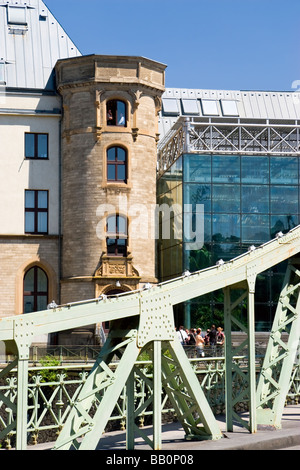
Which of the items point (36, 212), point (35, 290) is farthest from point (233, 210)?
point (35, 290)

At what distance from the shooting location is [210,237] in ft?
137

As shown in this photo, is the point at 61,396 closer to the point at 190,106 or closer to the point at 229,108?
the point at 190,106

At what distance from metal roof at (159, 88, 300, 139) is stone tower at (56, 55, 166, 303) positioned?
34.9 feet

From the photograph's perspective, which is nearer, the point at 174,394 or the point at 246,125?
the point at 174,394

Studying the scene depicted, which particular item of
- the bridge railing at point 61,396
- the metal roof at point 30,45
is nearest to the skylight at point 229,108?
the metal roof at point 30,45

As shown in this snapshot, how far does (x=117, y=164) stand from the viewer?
42969 mm

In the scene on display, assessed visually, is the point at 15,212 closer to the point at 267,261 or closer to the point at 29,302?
the point at 29,302

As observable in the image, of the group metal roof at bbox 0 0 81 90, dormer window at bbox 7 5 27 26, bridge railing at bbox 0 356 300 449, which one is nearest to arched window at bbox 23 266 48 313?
metal roof at bbox 0 0 81 90

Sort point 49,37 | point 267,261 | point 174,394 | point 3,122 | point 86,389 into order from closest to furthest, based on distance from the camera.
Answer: point 86,389 < point 174,394 < point 267,261 < point 3,122 < point 49,37

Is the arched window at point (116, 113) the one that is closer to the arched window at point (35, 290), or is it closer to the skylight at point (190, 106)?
the arched window at point (35, 290)

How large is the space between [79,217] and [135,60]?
8.10 metres

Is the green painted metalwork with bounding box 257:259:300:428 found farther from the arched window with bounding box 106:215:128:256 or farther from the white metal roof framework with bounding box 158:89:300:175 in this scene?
the white metal roof framework with bounding box 158:89:300:175

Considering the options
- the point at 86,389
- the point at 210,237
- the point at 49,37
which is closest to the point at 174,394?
the point at 86,389

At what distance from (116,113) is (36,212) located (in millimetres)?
6516
